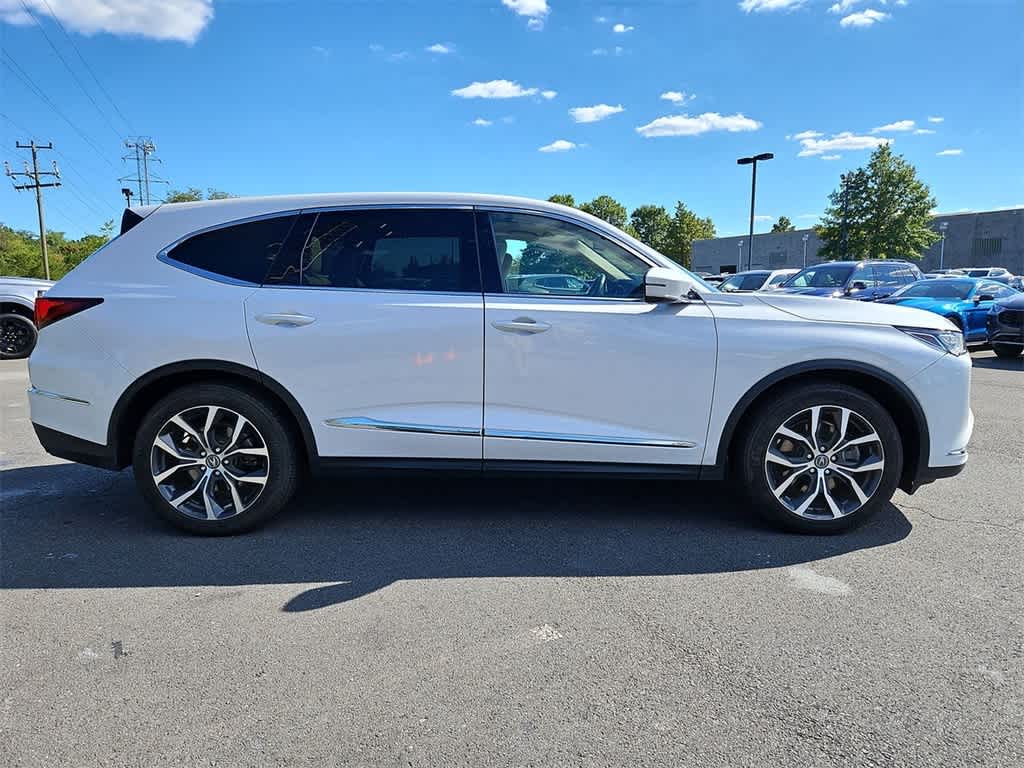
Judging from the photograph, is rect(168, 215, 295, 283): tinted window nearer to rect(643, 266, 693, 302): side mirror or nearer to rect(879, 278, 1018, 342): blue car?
rect(643, 266, 693, 302): side mirror

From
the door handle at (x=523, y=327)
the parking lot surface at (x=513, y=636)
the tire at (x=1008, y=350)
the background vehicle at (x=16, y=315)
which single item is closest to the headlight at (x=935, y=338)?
the parking lot surface at (x=513, y=636)

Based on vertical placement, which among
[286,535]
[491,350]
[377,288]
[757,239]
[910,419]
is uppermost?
[757,239]

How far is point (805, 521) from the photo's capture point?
3.72 m

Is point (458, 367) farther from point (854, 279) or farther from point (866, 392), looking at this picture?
point (854, 279)

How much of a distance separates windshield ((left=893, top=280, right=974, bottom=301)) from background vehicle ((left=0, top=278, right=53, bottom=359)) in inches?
624

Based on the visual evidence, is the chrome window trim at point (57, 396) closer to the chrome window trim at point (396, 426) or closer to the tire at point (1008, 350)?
the chrome window trim at point (396, 426)

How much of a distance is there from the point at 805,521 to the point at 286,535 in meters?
2.82

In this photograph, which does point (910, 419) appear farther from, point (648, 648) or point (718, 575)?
point (648, 648)

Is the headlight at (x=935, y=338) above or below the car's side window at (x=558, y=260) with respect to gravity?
Answer: below

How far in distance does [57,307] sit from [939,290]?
14566mm

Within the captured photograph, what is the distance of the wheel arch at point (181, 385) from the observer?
3648 mm

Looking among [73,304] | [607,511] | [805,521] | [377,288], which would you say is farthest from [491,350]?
[73,304]

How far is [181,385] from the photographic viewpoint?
379 centimetres

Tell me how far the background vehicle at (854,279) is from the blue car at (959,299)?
5.05ft
